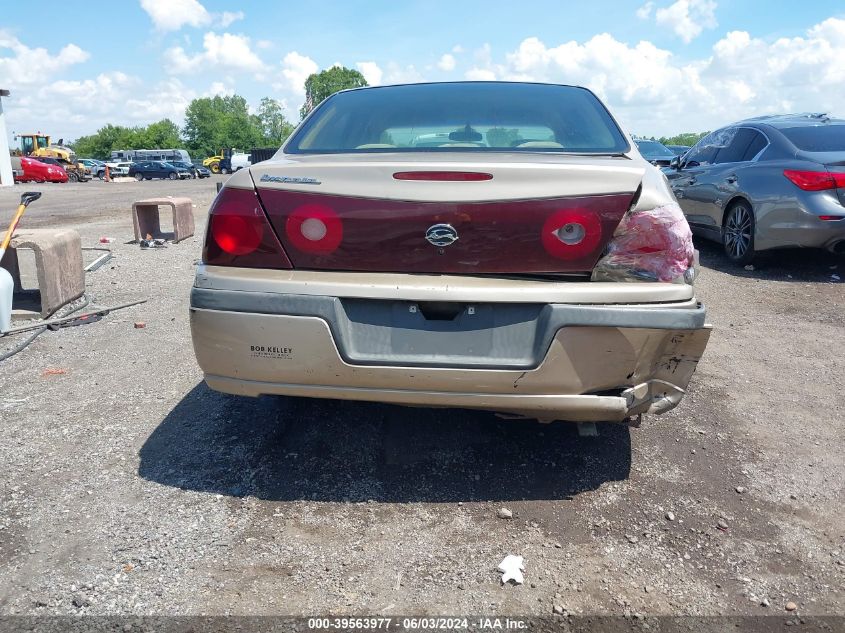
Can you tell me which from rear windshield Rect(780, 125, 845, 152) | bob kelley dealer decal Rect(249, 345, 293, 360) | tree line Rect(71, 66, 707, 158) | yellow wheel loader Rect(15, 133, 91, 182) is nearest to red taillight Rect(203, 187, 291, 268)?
bob kelley dealer decal Rect(249, 345, 293, 360)

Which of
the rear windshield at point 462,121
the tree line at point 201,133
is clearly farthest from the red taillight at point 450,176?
the tree line at point 201,133

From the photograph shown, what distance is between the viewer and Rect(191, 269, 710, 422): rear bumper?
2359 millimetres

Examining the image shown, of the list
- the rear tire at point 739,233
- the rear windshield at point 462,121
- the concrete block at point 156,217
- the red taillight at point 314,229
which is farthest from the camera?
the concrete block at point 156,217

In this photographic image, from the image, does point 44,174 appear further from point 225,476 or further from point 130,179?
point 225,476

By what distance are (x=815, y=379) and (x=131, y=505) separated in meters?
3.93

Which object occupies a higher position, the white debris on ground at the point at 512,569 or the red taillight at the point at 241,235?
the red taillight at the point at 241,235

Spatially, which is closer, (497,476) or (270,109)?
(497,476)

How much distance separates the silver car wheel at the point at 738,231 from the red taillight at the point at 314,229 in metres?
6.05

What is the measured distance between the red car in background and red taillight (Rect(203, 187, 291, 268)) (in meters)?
44.1

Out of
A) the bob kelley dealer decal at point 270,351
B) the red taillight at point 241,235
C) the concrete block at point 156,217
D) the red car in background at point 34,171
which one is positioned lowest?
the red car in background at point 34,171

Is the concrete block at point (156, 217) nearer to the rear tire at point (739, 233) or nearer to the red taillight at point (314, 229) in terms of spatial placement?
the rear tire at point (739, 233)

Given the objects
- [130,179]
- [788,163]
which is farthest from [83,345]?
[130,179]

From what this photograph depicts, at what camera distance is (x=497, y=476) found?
287 centimetres

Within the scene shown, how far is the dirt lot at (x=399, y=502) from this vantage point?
2133 millimetres
